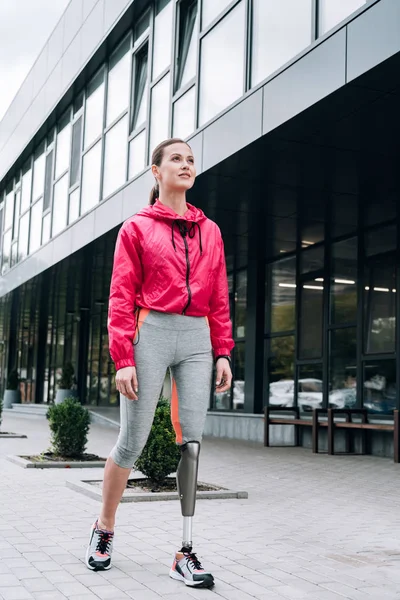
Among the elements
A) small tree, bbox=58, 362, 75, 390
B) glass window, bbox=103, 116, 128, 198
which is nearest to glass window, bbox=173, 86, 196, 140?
glass window, bbox=103, 116, 128, 198

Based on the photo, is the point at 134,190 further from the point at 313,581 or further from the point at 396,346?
the point at 313,581

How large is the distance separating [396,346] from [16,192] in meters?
15.9

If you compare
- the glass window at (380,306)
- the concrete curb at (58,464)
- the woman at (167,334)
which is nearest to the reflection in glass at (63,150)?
the glass window at (380,306)

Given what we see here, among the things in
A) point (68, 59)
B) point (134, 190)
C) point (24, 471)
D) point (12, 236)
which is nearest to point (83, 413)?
point (24, 471)

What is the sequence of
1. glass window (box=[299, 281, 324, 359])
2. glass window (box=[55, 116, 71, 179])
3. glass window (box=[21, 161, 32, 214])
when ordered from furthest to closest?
glass window (box=[21, 161, 32, 214]) → glass window (box=[55, 116, 71, 179]) → glass window (box=[299, 281, 324, 359])

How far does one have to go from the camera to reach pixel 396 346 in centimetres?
1214

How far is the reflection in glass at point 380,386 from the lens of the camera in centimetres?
1225

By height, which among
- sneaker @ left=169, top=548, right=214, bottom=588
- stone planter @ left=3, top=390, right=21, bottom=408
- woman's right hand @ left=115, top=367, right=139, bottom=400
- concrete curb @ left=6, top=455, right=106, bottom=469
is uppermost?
woman's right hand @ left=115, top=367, right=139, bottom=400

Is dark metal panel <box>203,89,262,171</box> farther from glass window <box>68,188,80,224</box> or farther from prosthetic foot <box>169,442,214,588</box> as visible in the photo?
glass window <box>68,188,80,224</box>

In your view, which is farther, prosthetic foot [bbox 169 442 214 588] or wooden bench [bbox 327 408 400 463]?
wooden bench [bbox 327 408 400 463]

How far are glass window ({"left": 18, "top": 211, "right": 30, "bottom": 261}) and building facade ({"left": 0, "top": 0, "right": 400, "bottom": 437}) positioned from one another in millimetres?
79

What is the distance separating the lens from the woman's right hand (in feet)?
11.7

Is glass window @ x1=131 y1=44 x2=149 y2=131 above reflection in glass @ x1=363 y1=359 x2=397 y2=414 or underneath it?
above

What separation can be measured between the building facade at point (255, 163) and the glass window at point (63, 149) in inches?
3.0
